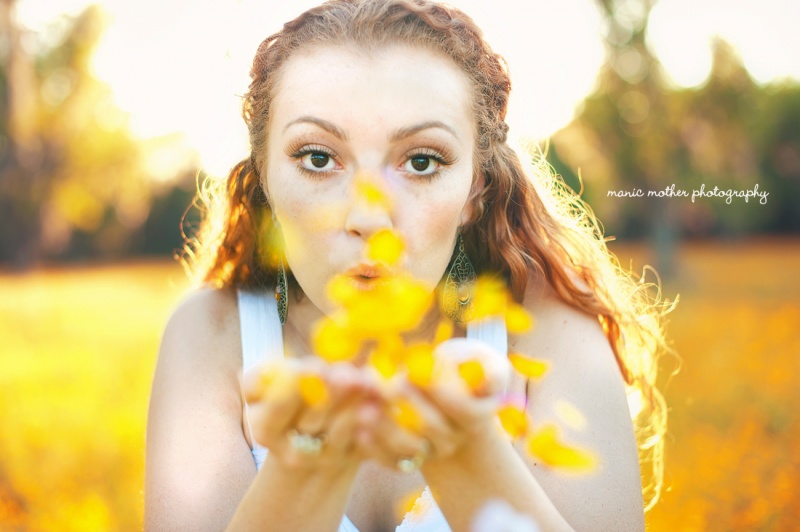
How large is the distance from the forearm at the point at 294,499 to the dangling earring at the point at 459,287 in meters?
1.04

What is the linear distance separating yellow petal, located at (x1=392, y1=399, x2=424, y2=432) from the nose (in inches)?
25.0

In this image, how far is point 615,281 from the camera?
2723 mm

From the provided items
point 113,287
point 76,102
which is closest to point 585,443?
point 113,287

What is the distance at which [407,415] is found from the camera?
1.20 m

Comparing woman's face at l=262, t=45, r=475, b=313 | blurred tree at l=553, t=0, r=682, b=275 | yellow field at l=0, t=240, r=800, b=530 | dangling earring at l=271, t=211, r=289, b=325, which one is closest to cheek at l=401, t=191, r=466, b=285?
woman's face at l=262, t=45, r=475, b=313

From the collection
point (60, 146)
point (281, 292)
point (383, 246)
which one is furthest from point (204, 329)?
point (60, 146)

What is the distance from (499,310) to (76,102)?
82.2ft

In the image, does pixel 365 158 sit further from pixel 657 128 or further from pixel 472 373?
pixel 657 128

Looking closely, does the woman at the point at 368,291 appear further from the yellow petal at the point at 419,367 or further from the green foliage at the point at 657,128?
the green foliage at the point at 657,128

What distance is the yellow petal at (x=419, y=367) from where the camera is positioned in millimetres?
1159

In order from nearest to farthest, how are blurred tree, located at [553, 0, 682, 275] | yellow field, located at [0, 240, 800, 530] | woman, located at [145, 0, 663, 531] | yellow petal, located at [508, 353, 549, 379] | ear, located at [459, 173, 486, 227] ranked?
woman, located at [145, 0, 663, 531]
yellow petal, located at [508, 353, 549, 379]
ear, located at [459, 173, 486, 227]
yellow field, located at [0, 240, 800, 530]
blurred tree, located at [553, 0, 682, 275]

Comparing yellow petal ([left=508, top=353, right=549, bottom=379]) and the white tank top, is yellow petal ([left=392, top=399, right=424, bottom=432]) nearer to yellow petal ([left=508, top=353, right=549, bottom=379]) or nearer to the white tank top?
yellow petal ([left=508, top=353, right=549, bottom=379])

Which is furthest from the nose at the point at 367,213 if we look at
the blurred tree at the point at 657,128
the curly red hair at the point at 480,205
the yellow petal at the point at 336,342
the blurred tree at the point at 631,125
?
the blurred tree at the point at 657,128

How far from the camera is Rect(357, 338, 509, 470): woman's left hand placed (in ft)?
Answer: 3.84
